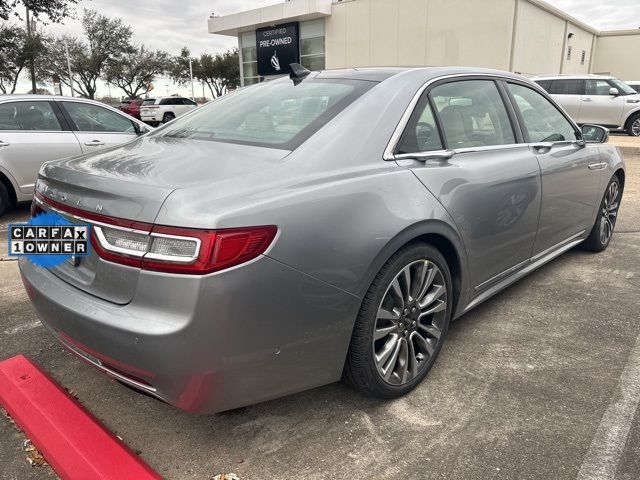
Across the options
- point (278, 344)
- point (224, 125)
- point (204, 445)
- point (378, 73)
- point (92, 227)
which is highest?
point (378, 73)

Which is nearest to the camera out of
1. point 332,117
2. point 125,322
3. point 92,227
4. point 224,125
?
point 125,322

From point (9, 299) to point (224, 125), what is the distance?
2268 millimetres

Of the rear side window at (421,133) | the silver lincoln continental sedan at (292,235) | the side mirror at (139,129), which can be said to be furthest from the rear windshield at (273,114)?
the side mirror at (139,129)

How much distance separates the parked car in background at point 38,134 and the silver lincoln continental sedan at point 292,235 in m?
3.67

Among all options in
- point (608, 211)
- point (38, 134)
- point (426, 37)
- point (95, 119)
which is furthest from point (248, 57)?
point (608, 211)

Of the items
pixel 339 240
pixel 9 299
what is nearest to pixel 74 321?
pixel 339 240

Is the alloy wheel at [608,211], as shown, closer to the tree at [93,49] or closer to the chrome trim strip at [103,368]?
the chrome trim strip at [103,368]

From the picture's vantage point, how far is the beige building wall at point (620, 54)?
111ft

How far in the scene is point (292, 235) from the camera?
5.99 ft

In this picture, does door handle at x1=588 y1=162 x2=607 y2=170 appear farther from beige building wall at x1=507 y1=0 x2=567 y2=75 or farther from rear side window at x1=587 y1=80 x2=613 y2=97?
beige building wall at x1=507 y1=0 x2=567 y2=75

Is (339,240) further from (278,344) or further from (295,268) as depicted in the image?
(278,344)

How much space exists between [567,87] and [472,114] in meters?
14.7

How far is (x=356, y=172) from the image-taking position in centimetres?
214

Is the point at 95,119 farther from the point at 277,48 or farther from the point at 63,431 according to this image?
the point at 277,48
